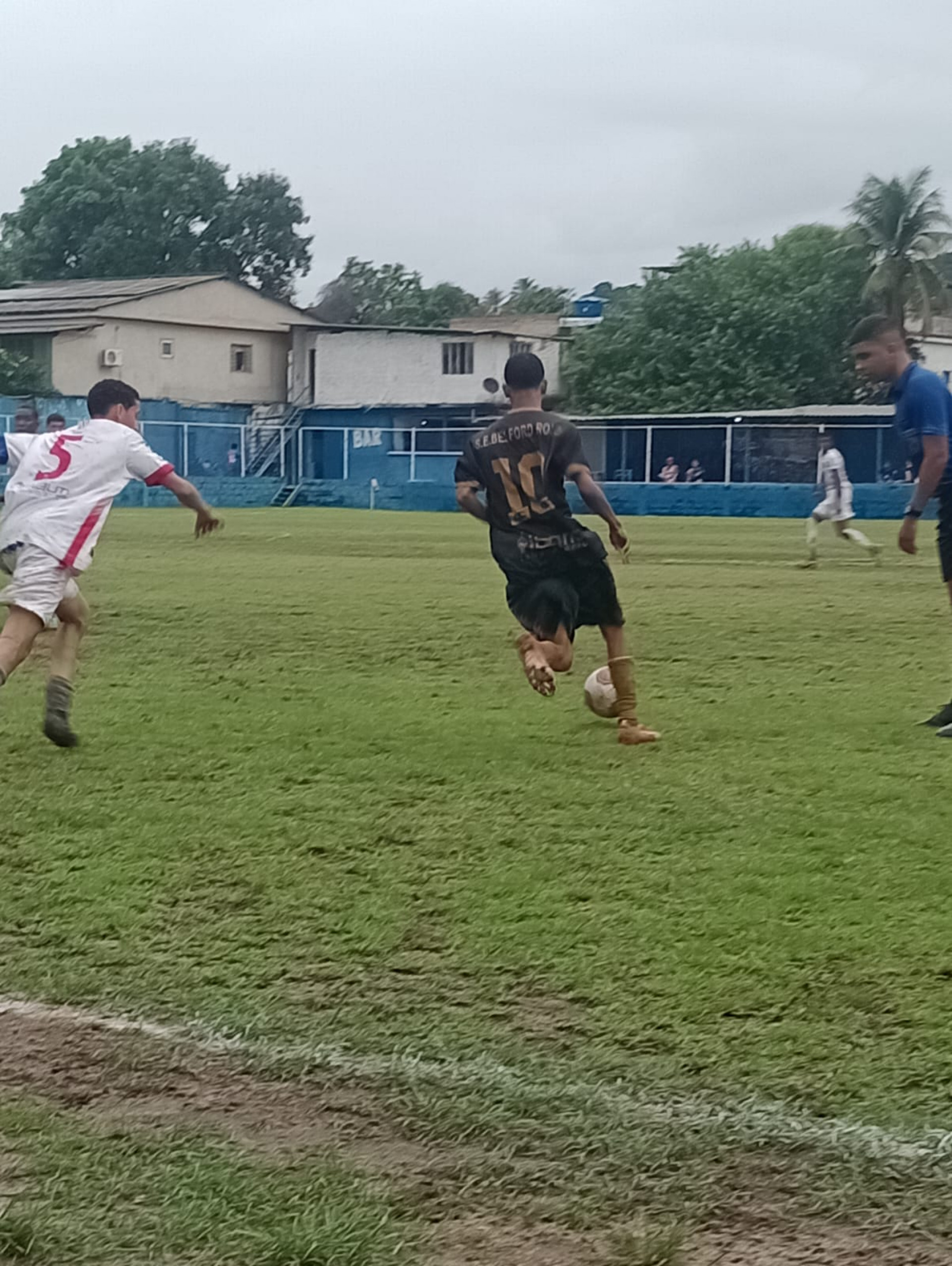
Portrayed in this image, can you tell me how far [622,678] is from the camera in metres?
8.04

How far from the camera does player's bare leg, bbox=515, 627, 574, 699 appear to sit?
783cm

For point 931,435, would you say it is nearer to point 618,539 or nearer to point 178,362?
point 618,539

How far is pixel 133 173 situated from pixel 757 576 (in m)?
67.7

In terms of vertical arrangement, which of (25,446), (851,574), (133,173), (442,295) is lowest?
(851,574)

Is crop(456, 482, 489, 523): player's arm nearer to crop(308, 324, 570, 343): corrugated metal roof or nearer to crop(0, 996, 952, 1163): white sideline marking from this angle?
crop(0, 996, 952, 1163): white sideline marking

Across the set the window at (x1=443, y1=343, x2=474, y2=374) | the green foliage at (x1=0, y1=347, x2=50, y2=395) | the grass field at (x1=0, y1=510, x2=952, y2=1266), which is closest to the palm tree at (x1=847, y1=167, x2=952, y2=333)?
the window at (x1=443, y1=343, x2=474, y2=374)

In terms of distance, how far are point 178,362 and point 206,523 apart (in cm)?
5186

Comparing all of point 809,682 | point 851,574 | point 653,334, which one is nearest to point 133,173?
point 653,334

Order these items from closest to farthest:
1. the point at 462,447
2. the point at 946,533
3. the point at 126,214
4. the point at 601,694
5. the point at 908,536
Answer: the point at 601,694 → the point at 946,533 → the point at 908,536 → the point at 462,447 → the point at 126,214

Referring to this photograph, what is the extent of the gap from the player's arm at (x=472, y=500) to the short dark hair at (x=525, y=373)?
0.50 m

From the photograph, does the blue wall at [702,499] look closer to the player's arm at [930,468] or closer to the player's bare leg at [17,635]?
the player's arm at [930,468]

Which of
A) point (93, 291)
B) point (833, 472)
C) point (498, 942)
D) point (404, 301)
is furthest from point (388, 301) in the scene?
point (498, 942)

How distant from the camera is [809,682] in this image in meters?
10.1

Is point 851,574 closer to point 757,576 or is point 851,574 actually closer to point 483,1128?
point 757,576
